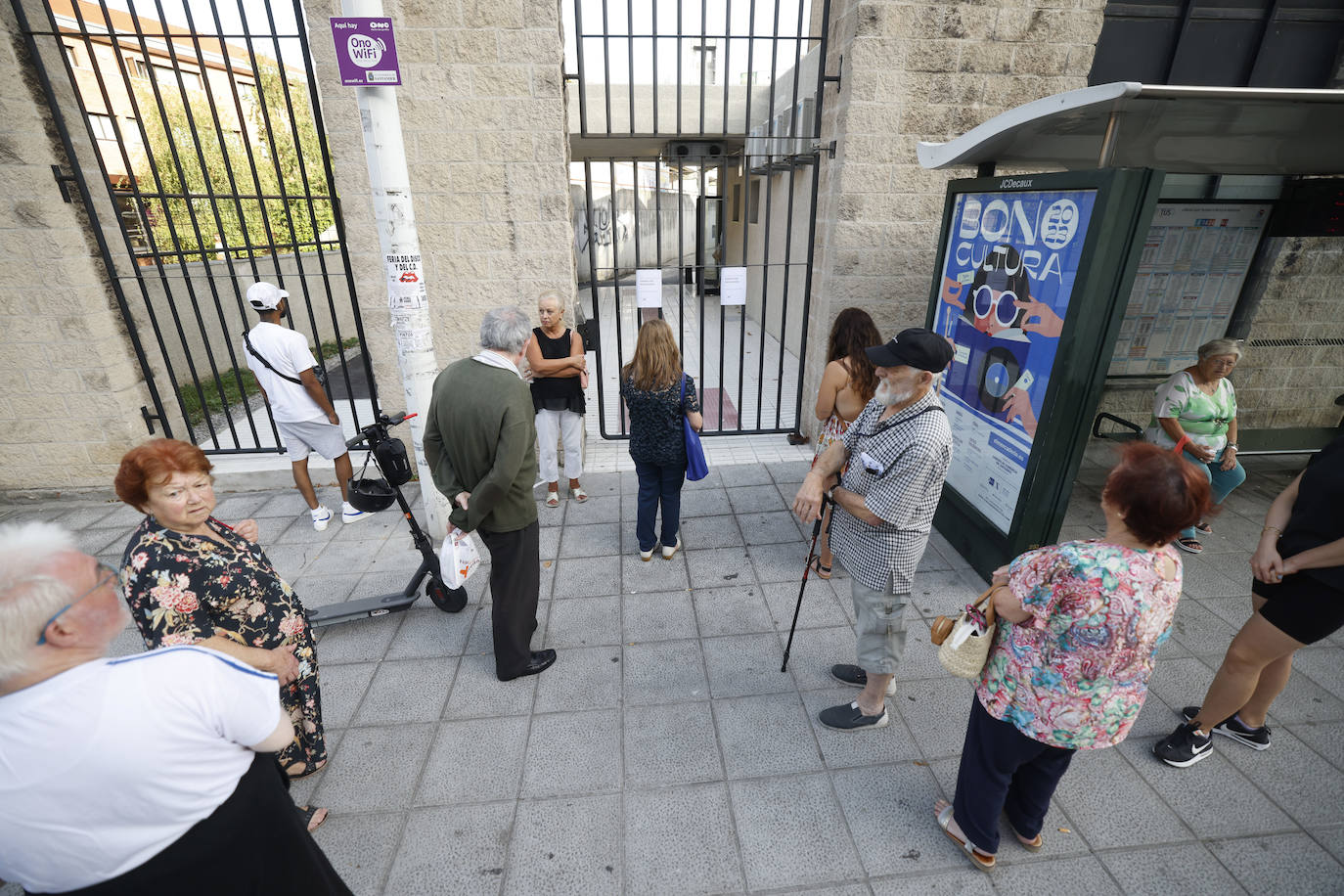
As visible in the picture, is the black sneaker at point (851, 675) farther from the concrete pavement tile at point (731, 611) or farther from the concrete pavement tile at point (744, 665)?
the concrete pavement tile at point (731, 611)

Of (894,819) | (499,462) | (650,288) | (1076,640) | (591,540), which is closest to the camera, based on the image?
(1076,640)

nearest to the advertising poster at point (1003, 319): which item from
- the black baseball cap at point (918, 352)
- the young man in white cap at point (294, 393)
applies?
the black baseball cap at point (918, 352)

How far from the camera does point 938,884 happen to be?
7.41 feet

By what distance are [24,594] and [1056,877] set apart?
3.24 meters

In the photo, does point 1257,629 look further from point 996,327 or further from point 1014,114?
point 1014,114

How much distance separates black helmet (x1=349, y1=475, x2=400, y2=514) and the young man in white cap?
4.10 feet

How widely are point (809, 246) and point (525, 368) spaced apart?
2.84 metres

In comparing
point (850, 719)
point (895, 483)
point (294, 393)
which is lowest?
point (850, 719)

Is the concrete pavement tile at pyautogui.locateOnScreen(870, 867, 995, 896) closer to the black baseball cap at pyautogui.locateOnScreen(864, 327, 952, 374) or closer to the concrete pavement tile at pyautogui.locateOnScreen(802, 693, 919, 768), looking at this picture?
the concrete pavement tile at pyautogui.locateOnScreen(802, 693, 919, 768)

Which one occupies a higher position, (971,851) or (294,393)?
(294,393)

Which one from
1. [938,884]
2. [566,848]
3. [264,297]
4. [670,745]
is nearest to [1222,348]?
[938,884]

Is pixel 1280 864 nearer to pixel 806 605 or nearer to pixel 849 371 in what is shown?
pixel 806 605

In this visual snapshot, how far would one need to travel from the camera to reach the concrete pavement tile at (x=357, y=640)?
3455mm

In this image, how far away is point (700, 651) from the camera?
3461mm
